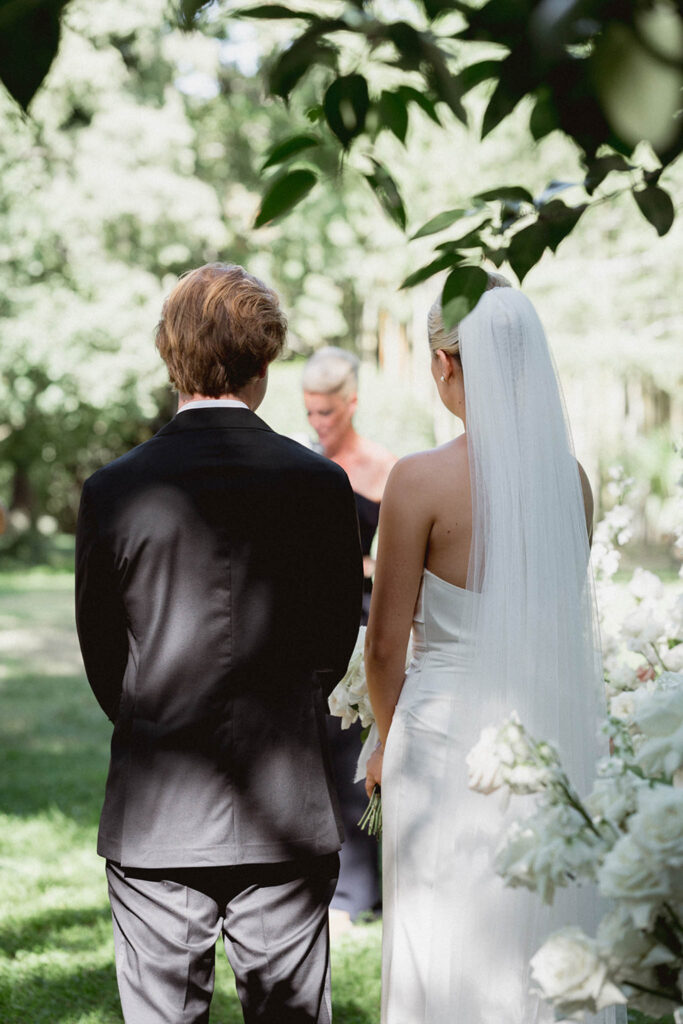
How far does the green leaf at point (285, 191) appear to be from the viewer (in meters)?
1.31

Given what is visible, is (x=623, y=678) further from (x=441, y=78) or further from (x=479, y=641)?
(x=441, y=78)

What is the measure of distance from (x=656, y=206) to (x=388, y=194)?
39 centimetres

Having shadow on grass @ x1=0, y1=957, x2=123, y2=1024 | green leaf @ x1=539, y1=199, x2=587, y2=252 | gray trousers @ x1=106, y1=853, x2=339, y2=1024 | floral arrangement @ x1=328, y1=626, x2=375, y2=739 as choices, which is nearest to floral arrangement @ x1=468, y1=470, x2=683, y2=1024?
green leaf @ x1=539, y1=199, x2=587, y2=252

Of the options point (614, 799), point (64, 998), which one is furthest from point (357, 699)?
point (64, 998)

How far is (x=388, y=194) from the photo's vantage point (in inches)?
52.8

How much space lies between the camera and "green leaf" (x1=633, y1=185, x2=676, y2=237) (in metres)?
1.49

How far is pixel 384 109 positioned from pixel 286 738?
54.8 inches

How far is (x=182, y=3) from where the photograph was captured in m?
0.95

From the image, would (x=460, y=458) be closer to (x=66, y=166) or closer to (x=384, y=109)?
(x=384, y=109)

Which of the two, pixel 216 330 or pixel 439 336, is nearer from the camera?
pixel 216 330

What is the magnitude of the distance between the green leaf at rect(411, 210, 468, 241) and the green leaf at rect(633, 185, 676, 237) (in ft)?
0.93

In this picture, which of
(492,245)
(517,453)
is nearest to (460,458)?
(517,453)

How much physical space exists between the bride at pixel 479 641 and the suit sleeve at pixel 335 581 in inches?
13.3

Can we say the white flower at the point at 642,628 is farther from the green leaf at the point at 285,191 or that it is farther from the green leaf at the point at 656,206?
the green leaf at the point at 285,191
